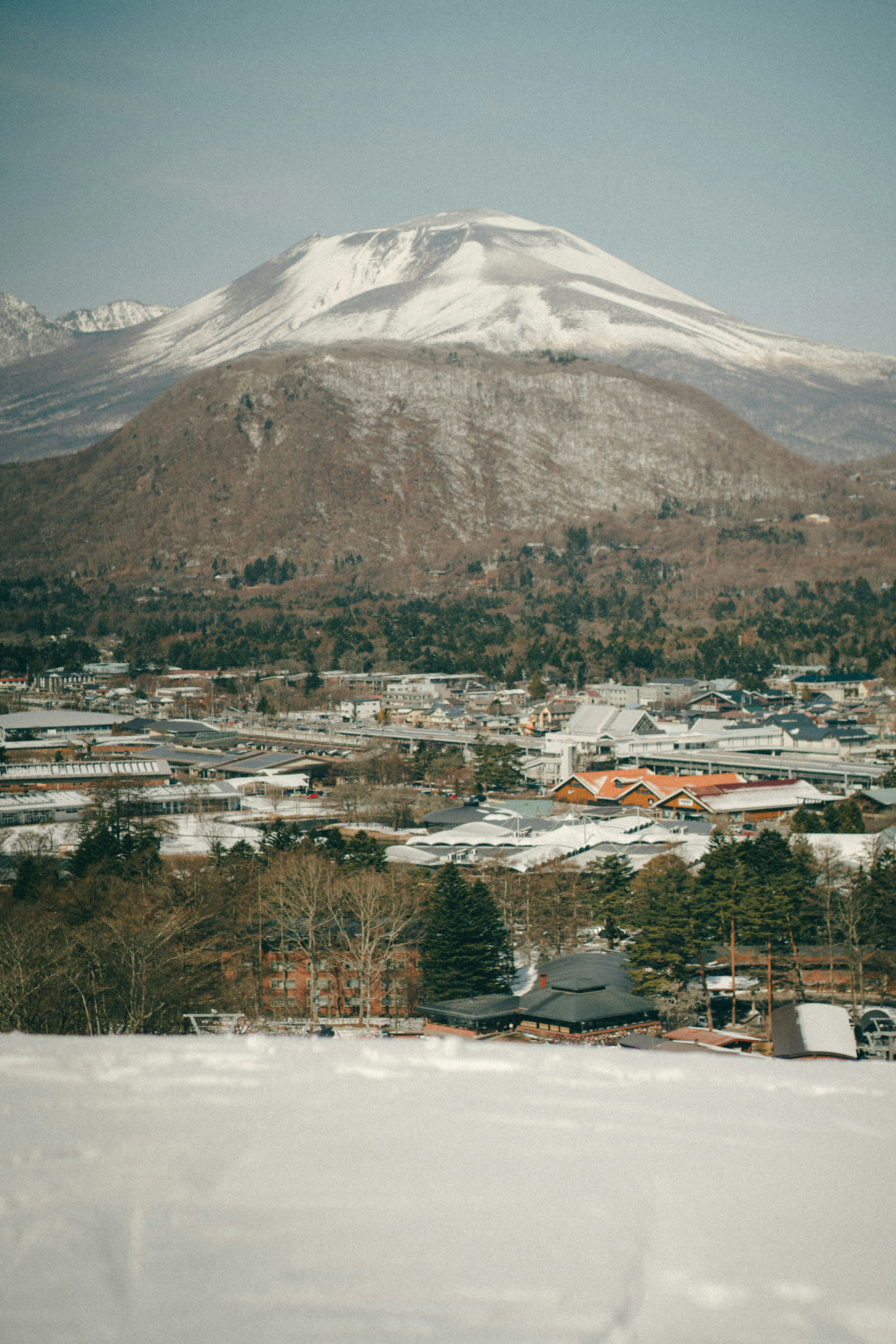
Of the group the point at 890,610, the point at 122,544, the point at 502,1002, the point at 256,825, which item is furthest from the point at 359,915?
the point at 122,544

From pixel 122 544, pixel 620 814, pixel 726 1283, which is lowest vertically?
pixel 620 814

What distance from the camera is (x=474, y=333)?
277 ft

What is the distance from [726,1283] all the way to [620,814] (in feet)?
44.3

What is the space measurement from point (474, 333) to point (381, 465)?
24412 mm

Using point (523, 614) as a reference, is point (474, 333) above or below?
above

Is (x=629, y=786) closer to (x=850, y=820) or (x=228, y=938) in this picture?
(x=850, y=820)

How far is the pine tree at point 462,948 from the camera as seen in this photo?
6.61 meters

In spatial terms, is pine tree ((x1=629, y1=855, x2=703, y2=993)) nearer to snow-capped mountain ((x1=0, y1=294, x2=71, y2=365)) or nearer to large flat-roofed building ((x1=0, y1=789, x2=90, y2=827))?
large flat-roofed building ((x1=0, y1=789, x2=90, y2=827))

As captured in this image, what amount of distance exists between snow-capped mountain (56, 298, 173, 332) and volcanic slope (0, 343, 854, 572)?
106 metres

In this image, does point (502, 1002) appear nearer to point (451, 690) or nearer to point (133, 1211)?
point (133, 1211)

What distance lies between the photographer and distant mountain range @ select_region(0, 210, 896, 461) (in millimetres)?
87750

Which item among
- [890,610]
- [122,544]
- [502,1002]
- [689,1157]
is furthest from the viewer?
[122,544]

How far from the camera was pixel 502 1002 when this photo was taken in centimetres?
617

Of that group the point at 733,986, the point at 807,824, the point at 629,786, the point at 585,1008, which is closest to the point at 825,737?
the point at 629,786
